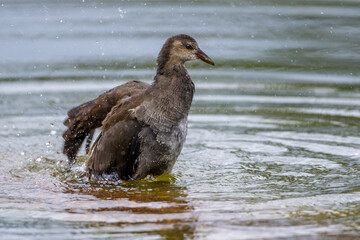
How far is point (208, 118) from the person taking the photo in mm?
9305

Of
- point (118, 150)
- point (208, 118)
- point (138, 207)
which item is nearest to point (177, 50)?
point (118, 150)

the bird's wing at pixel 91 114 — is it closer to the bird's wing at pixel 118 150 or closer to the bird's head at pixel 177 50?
the bird's wing at pixel 118 150

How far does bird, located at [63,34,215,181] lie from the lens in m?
6.75

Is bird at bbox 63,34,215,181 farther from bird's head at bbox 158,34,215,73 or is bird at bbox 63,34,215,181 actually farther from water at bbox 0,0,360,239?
water at bbox 0,0,360,239

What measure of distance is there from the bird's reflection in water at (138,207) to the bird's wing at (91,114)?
2.15 feet

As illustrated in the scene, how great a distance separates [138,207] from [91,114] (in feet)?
5.32

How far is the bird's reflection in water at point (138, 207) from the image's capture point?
5.44m

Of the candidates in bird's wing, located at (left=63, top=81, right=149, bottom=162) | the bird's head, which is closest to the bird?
the bird's head

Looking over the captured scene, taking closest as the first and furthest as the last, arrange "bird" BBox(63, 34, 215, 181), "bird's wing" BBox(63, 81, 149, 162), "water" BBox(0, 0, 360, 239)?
"water" BBox(0, 0, 360, 239) < "bird" BBox(63, 34, 215, 181) < "bird's wing" BBox(63, 81, 149, 162)

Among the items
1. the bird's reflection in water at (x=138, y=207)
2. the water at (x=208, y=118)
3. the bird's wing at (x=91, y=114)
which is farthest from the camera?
the bird's wing at (x=91, y=114)

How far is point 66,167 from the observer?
7.59 m

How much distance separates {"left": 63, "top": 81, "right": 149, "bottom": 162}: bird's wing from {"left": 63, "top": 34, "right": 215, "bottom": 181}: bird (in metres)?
0.18

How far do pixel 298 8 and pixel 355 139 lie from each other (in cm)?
535

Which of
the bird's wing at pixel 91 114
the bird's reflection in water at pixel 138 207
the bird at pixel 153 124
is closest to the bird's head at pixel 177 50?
the bird at pixel 153 124
